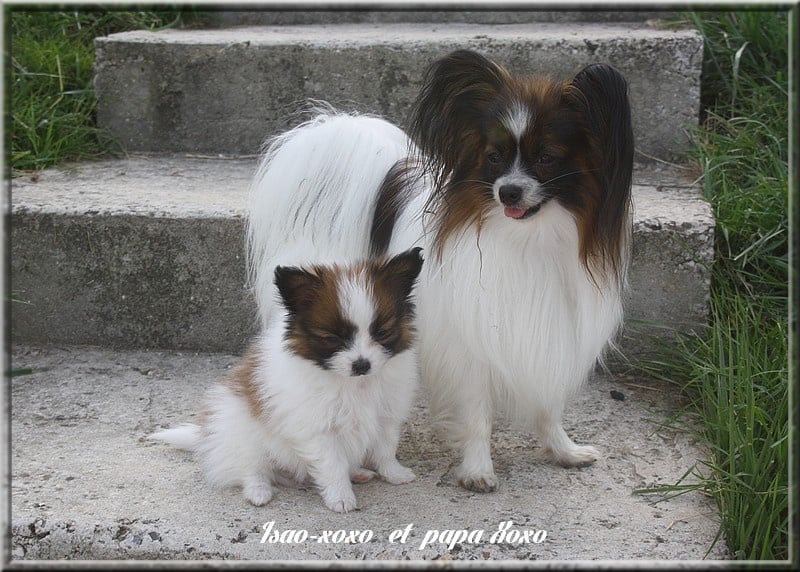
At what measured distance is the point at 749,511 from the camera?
243 cm

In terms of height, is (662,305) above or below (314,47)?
below

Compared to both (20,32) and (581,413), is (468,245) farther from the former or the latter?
(20,32)

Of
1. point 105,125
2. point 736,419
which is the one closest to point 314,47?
point 105,125

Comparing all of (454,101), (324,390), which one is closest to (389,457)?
(324,390)

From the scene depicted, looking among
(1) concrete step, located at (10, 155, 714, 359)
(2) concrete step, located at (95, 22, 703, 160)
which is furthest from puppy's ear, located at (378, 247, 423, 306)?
(2) concrete step, located at (95, 22, 703, 160)

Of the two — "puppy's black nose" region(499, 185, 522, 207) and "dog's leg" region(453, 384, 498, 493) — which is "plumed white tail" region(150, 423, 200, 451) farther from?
"puppy's black nose" region(499, 185, 522, 207)

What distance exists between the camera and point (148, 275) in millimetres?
3512

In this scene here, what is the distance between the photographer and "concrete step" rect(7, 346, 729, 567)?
7.90 feet

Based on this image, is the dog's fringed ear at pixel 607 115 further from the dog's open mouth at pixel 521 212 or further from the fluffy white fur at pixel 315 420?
the fluffy white fur at pixel 315 420

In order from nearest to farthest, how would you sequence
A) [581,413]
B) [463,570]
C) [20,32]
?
[463,570] < [581,413] < [20,32]

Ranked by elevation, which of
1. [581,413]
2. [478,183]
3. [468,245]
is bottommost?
[581,413]

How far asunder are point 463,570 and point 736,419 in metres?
1.47

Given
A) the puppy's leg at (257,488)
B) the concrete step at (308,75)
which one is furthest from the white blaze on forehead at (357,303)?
the concrete step at (308,75)

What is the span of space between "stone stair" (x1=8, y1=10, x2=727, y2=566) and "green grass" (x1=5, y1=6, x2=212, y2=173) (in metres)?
0.13
